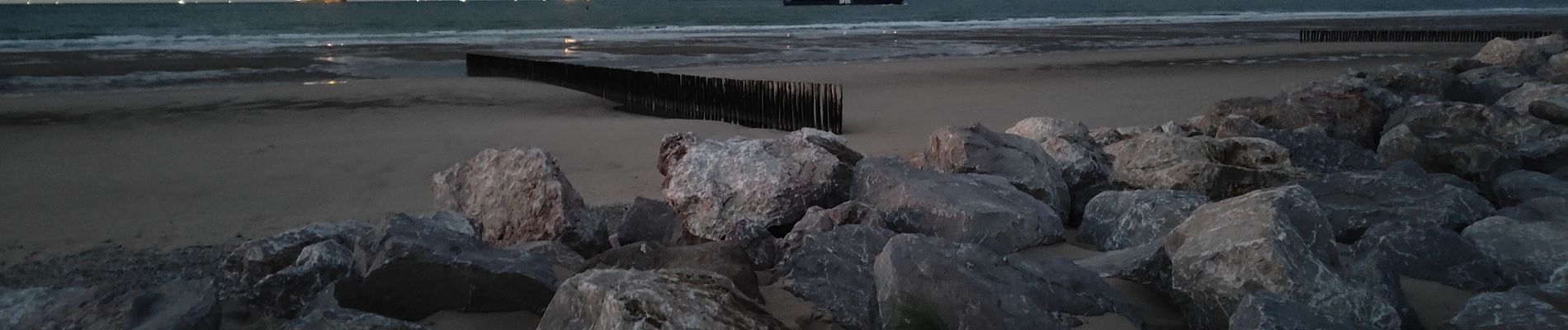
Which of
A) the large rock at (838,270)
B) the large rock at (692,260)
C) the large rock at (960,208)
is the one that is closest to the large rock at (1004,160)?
the large rock at (960,208)

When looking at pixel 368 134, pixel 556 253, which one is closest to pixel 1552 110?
pixel 556 253

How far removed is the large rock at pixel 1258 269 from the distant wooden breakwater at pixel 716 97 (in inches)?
287

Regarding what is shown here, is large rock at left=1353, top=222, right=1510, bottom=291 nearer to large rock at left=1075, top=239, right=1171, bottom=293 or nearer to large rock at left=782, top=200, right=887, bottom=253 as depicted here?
large rock at left=1075, top=239, right=1171, bottom=293

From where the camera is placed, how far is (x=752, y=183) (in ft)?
15.8

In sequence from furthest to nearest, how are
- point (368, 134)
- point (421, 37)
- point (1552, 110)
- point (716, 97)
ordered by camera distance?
point (421, 37) → point (716, 97) → point (368, 134) → point (1552, 110)

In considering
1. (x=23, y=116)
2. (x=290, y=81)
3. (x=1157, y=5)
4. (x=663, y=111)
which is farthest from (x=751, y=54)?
(x=1157, y=5)

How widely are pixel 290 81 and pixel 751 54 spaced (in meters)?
11.3

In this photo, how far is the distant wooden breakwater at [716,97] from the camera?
10.9 m

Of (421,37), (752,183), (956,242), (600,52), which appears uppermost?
(421,37)

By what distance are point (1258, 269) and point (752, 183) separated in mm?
2297

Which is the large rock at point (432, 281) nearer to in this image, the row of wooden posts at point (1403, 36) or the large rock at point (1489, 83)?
the large rock at point (1489, 83)

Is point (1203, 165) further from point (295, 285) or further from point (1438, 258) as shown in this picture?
point (295, 285)

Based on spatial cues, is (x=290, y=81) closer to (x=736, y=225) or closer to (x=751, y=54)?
(x=751, y=54)

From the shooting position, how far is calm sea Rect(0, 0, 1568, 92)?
22.5 m
